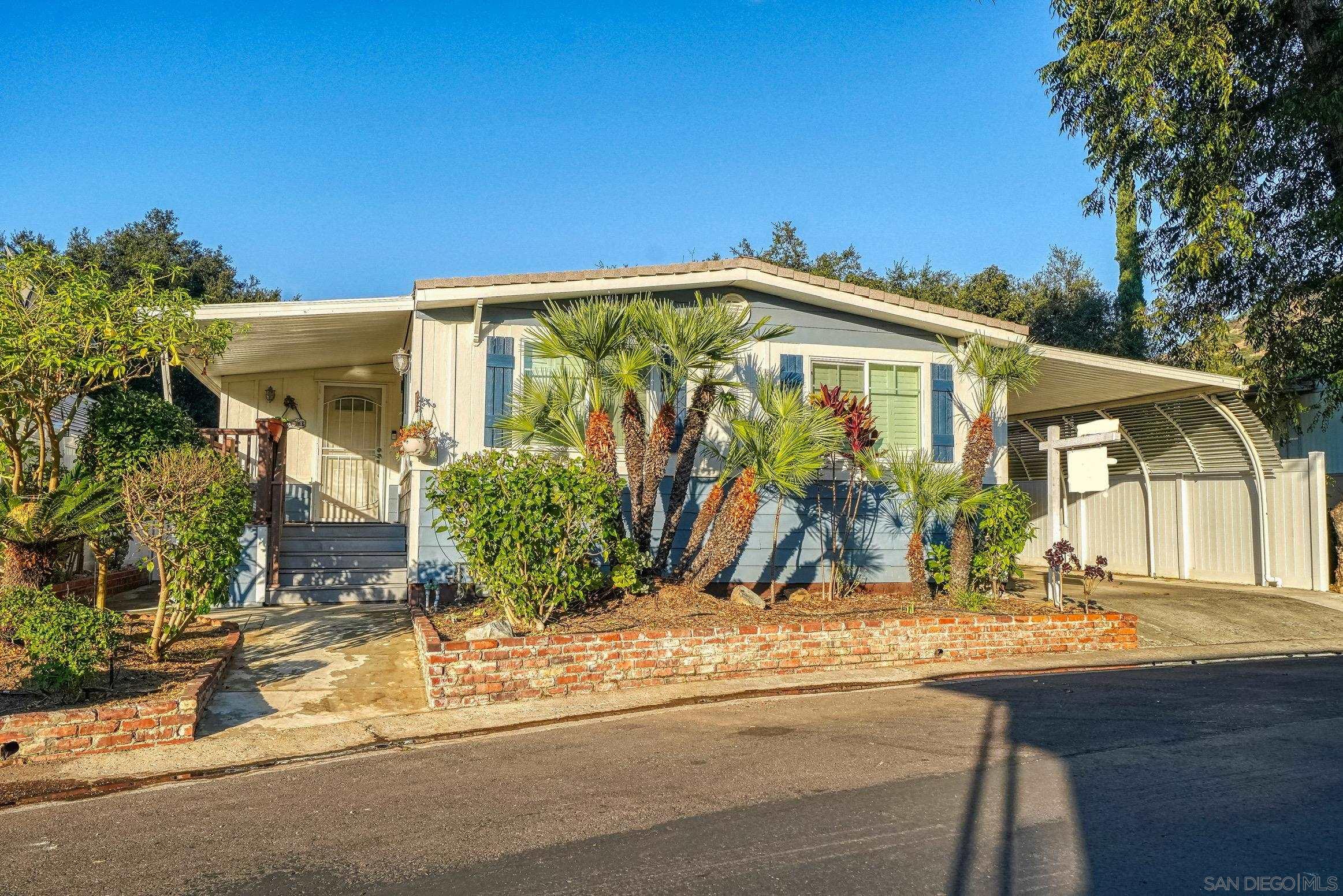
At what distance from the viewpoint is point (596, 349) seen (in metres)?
9.54

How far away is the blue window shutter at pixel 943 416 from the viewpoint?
42.0 ft

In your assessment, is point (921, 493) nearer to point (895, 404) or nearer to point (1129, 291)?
point (895, 404)

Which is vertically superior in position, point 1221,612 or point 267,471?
point 267,471

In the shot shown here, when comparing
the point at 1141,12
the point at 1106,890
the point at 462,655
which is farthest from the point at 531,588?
the point at 1141,12

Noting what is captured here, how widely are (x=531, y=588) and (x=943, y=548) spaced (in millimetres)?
5906

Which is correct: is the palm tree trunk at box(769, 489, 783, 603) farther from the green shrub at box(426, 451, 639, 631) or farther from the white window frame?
the green shrub at box(426, 451, 639, 631)

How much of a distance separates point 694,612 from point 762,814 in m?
4.72

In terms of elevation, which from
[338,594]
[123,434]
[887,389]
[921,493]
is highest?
[887,389]

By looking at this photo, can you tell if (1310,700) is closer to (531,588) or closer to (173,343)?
(531,588)

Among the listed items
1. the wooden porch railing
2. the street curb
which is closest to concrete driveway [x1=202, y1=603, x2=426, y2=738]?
the street curb

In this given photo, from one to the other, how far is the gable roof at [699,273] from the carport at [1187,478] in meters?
1.26

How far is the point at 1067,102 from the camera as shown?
15.6m

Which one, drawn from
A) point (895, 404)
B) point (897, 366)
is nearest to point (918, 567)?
point (895, 404)

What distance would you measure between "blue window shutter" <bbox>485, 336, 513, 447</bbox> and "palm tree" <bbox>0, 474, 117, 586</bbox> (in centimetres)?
433
